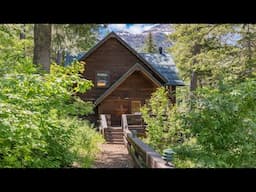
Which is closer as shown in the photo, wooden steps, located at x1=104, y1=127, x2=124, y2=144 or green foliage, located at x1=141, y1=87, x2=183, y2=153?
green foliage, located at x1=141, y1=87, x2=183, y2=153

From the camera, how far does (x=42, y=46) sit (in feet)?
22.0

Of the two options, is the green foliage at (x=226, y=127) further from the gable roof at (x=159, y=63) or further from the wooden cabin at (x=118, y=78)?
the gable roof at (x=159, y=63)

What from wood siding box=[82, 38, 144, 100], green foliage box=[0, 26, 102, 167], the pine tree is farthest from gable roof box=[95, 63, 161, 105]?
the pine tree

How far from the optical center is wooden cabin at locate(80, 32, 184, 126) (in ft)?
42.3

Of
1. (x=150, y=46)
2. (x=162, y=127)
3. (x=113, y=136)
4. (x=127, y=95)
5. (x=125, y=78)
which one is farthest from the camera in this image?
(x=150, y=46)

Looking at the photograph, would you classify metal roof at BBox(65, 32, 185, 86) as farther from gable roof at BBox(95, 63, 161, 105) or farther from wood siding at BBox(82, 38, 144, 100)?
gable roof at BBox(95, 63, 161, 105)

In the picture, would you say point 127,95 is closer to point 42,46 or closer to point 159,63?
point 159,63

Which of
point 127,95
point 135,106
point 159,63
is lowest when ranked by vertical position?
point 135,106

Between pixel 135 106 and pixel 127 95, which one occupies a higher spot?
pixel 127 95

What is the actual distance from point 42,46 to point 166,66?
8.69m

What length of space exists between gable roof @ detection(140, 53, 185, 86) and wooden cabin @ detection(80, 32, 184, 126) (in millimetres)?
112

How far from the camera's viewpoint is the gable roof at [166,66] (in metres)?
13.9

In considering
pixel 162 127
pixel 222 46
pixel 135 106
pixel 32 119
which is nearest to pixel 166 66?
pixel 222 46
